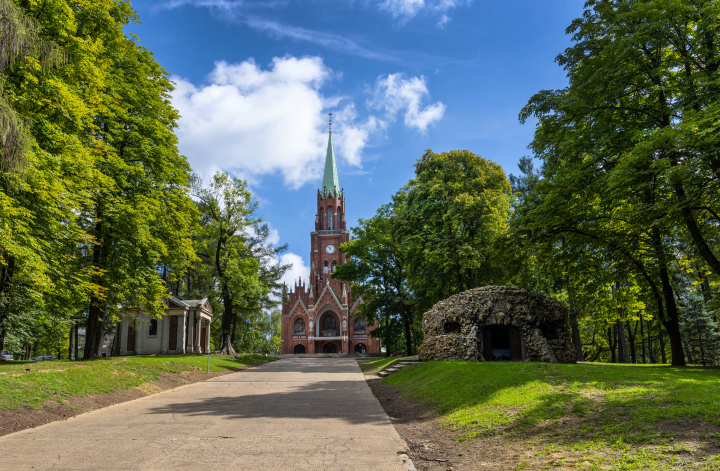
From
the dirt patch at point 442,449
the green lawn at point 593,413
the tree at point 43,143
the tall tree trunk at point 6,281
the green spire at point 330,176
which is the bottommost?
the dirt patch at point 442,449

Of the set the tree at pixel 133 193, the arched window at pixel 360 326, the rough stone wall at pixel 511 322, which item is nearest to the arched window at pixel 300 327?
the arched window at pixel 360 326

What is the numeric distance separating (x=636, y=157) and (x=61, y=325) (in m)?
26.4

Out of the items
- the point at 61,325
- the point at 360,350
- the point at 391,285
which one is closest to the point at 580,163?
the point at 391,285

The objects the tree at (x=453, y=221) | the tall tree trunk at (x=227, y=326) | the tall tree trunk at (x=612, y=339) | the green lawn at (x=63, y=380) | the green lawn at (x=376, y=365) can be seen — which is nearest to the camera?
the green lawn at (x=63, y=380)

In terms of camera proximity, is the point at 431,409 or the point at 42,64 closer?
the point at 431,409

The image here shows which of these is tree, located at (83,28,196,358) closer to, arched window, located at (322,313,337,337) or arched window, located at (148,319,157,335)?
arched window, located at (148,319,157,335)

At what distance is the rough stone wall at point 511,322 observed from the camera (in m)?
17.6

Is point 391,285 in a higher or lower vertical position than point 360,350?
higher

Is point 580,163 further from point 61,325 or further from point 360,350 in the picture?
point 360,350

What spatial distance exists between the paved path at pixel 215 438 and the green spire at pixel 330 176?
6572 centimetres

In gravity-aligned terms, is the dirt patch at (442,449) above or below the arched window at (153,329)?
below

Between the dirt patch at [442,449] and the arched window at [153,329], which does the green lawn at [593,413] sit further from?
the arched window at [153,329]

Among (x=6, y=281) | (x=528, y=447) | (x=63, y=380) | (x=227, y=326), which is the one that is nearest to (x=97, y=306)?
(x=6, y=281)

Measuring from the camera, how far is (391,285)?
118ft
